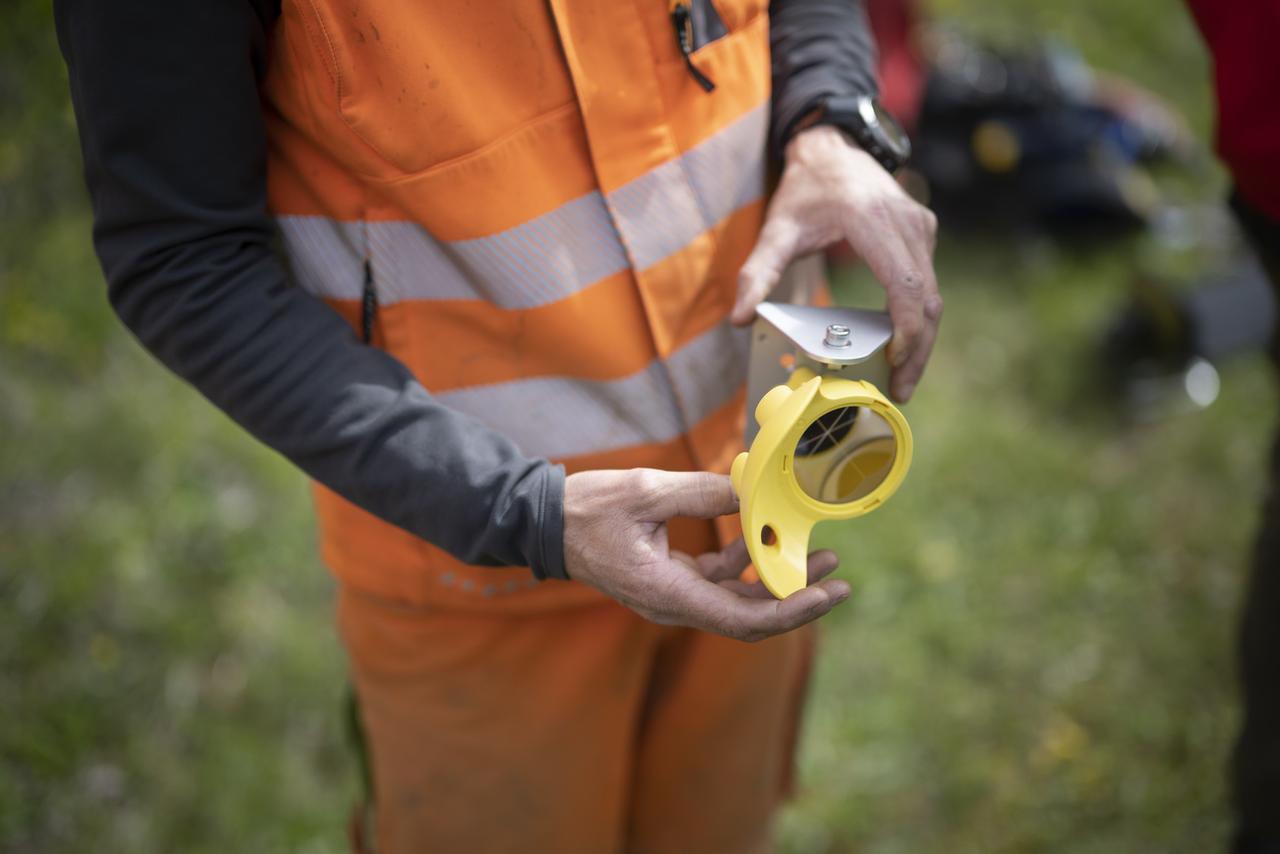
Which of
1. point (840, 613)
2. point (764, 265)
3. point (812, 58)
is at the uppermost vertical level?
point (812, 58)

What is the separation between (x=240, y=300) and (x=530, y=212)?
31cm

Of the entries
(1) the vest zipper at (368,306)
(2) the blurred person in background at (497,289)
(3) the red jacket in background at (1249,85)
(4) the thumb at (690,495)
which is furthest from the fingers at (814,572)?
(3) the red jacket in background at (1249,85)

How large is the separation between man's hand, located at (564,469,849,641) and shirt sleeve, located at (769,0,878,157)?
0.53 metres

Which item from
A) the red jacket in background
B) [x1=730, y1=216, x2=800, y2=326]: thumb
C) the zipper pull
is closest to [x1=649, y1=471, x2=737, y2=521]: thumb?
[x1=730, y1=216, x2=800, y2=326]: thumb

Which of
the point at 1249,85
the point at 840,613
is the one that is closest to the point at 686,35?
the point at 1249,85

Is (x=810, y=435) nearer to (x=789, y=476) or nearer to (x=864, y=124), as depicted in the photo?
(x=789, y=476)

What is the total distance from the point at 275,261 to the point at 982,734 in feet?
6.54

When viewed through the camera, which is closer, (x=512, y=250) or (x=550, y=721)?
(x=512, y=250)

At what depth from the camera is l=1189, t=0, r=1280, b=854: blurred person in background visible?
153 cm

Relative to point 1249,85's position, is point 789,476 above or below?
above

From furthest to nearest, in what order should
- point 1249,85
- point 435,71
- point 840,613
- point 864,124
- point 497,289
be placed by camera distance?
1. point 840,613
2. point 1249,85
3. point 864,124
4. point 497,289
5. point 435,71

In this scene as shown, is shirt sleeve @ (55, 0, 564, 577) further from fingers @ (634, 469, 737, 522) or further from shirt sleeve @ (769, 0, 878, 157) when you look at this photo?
shirt sleeve @ (769, 0, 878, 157)

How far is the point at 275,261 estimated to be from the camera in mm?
1065

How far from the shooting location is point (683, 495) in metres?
1.02
